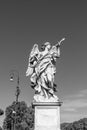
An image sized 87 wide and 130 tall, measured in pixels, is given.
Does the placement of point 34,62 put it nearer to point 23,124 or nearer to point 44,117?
point 44,117

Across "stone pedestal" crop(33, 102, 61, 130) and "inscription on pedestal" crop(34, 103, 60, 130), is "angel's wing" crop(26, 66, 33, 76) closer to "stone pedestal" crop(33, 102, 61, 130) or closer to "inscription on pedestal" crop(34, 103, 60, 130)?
"stone pedestal" crop(33, 102, 61, 130)

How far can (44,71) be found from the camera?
17203 millimetres

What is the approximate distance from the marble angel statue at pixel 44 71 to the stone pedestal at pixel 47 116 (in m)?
0.30

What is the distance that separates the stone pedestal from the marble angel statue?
11.7 inches

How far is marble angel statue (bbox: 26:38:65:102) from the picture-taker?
1681 cm

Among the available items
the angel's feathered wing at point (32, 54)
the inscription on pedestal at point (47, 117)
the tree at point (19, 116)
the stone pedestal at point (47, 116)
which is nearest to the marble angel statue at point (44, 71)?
the angel's feathered wing at point (32, 54)

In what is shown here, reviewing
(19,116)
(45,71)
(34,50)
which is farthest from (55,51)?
(19,116)

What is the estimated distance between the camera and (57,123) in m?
16.3

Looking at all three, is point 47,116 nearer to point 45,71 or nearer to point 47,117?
point 47,117

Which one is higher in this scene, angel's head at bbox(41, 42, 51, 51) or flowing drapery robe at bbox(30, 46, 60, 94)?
angel's head at bbox(41, 42, 51, 51)

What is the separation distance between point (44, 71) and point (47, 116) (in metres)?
2.67

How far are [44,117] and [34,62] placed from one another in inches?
133

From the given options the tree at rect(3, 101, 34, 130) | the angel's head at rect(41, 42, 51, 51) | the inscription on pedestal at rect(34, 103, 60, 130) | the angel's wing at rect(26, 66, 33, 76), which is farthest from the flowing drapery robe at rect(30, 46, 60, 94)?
the tree at rect(3, 101, 34, 130)

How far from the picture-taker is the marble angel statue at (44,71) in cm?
1681
